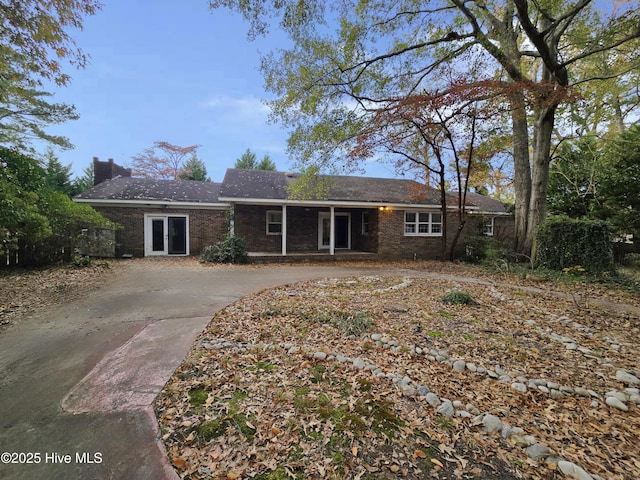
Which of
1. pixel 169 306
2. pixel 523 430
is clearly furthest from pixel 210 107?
pixel 523 430

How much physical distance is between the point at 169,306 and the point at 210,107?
75.9 ft

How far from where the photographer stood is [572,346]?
12.1 ft

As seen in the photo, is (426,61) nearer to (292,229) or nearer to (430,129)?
(430,129)

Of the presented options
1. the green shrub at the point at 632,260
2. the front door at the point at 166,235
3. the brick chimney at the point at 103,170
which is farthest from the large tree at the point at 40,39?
the green shrub at the point at 632,260

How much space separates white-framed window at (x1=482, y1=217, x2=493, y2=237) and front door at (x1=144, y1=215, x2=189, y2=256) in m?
14.5

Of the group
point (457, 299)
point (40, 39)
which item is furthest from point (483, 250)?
point (40, 39)

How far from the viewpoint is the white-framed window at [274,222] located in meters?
14.1

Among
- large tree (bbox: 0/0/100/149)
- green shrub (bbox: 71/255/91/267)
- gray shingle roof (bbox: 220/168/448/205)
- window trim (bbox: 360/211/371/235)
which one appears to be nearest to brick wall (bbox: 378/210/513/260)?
gray shingle roof (bbox: 220/168/448/205)

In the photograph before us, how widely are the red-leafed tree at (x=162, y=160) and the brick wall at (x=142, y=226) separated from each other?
Answer: 59.5 ft

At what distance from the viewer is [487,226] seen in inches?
561

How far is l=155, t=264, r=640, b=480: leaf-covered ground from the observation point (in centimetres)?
187

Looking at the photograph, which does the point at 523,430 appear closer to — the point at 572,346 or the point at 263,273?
the point at 572,346

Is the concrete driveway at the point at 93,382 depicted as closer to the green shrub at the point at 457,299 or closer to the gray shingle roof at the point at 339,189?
the green shrub at the point at 457,299

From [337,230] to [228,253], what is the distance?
6.60m
